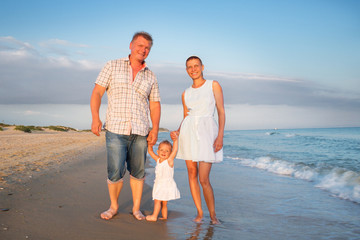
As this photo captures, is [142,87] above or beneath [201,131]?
above

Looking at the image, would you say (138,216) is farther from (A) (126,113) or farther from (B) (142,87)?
(B) (142,87)

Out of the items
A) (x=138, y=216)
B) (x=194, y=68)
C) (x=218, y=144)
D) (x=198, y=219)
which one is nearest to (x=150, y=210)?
(x=138, y=216)

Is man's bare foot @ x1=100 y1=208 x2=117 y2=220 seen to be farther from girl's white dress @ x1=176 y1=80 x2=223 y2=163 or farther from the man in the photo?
girl's white dress @ x1=176 y1=80 x2=223 y2=163

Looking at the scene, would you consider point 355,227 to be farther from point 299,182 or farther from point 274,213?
point 299,182

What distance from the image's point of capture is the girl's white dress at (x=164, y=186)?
142 inches

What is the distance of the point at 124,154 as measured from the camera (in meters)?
3.50

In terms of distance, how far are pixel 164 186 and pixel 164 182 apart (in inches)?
2.1

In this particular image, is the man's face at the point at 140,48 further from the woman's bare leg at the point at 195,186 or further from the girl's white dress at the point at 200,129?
the woman's bare leg at the point at 195,186

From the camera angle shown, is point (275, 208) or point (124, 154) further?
point (275, 208)

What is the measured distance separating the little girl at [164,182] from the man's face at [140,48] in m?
1.15

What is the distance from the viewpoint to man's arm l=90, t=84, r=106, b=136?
345cm

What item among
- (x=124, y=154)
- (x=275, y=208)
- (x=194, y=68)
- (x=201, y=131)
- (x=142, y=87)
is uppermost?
(x=194, y=68)

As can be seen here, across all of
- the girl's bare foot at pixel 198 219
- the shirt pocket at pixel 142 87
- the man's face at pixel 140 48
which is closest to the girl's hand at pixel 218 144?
the girl's bare foot at pixel 198 219

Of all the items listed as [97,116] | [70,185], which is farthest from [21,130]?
[97,116]
